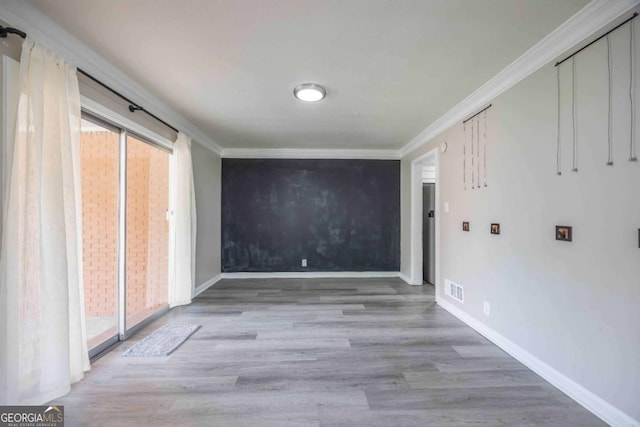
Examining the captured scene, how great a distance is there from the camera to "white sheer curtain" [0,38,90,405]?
1474 millimetres

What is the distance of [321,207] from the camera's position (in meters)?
5.00

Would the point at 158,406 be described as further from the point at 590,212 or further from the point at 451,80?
the point at 451,80

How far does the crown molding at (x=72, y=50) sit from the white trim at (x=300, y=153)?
1.94 metres

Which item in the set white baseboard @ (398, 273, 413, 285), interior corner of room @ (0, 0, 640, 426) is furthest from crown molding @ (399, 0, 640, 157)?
white baseboard @ (398, 273, 413, 285)

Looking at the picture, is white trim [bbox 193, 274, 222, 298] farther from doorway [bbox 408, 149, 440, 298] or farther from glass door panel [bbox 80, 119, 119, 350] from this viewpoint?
doorway [bbox 408, 149, 440, 298]

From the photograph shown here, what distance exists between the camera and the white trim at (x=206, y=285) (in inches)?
155

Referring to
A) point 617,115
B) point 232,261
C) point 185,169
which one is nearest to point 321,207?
point 232,261

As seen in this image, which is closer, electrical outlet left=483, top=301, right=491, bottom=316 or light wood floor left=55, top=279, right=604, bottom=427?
light wood floor left=55, top=279, right=604, bottom=427

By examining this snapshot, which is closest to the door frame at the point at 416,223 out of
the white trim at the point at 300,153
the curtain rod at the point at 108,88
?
the white trim at the point at 300,153

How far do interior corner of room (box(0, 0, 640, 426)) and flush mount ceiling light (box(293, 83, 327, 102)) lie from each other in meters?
0.03

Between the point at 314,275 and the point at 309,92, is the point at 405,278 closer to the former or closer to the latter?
the point at 314,275

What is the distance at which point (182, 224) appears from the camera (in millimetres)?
3344

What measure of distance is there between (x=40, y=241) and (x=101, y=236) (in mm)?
1004

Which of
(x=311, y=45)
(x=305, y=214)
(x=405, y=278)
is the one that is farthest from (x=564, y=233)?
(x=305, y=214)
